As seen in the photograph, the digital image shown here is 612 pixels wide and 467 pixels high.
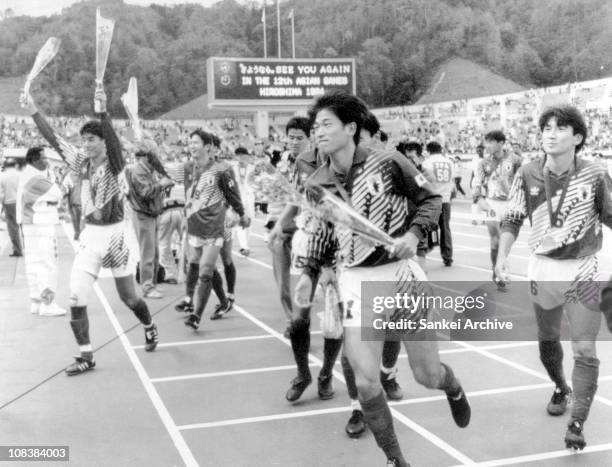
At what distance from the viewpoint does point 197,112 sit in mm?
80188

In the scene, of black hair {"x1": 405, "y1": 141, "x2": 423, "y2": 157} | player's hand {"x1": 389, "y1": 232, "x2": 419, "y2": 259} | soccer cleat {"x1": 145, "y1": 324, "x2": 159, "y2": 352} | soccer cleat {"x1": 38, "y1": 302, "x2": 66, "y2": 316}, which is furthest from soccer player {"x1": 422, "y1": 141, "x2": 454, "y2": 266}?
player's hand {"x1": 389, "y1": 232, "x2": 419, "y2": 259}

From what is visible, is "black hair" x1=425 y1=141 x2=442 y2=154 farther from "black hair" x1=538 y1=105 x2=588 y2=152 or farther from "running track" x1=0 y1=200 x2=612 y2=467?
"black hair" x1=538 y1=105 x2=588 y2=152

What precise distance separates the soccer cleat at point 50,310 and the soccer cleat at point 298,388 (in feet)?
14.7

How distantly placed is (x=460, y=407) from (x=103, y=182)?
3.60m

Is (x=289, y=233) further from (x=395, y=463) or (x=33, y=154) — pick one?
(x=33, y=154)

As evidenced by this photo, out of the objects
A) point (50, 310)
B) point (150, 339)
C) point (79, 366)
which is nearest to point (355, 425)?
point (79, 366)

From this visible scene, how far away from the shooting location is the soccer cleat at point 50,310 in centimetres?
898

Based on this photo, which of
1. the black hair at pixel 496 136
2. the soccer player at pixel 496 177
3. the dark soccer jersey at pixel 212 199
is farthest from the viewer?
the black hair at pixel 496 136

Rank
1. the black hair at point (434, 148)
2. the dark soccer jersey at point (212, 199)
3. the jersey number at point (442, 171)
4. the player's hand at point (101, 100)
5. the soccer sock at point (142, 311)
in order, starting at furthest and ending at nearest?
the black hair at point (434, 148), the jersey number at point (442, 171), the dark soccer jersey at point (212, 199), the soccer sock at point (142, 311), the player's hand at point (101, 100)

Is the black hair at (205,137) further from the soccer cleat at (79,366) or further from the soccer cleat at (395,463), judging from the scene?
the soccer cleat at (395,463)

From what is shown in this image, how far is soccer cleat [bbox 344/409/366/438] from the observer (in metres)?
4.73

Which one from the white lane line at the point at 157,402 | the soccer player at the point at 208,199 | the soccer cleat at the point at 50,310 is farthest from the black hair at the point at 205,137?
the soccer cleat at the point at 50,310

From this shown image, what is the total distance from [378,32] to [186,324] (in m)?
86.3

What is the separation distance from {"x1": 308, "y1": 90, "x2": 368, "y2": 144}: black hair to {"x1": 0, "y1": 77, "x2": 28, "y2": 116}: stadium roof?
67841mm
